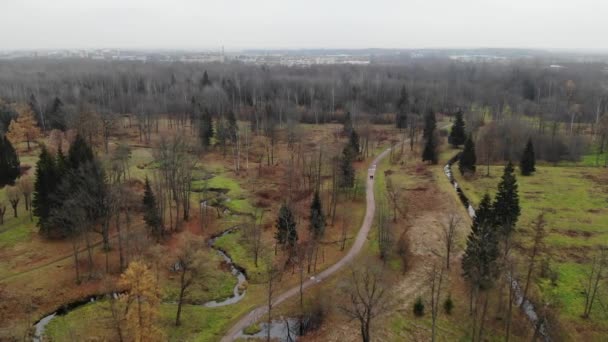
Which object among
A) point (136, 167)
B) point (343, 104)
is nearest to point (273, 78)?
point (343, 104)

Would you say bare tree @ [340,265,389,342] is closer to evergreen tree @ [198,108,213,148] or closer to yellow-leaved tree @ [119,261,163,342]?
yellow-leaved tree @ [119,261,163,342]

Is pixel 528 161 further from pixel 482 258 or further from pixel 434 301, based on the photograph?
pixel 434 301

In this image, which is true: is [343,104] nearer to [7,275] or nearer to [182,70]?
[182,70]

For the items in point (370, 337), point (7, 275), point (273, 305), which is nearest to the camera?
point (370, 337)

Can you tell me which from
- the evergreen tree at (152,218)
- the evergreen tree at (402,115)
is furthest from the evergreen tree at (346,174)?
the evergreen tree at (402,115)

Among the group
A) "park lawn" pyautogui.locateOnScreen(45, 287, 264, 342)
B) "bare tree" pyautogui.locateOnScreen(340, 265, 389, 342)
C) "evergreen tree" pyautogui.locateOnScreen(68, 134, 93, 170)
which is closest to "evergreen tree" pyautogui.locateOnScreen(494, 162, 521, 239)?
"bare tree" pyautogui.locateOnScreen(340, 265, 389, 342)

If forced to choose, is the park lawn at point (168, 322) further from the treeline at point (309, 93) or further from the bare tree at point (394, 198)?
the treeline at point (309, 93)
